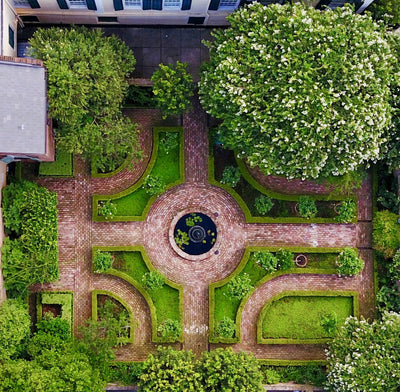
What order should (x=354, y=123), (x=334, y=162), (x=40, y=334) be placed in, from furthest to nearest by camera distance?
(x=40, y=334) → (x=334, y=162) → (x=354, y=123)

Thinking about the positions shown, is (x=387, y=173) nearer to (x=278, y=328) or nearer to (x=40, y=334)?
(x=278, y=328)

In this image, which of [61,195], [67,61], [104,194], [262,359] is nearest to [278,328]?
[262,359]

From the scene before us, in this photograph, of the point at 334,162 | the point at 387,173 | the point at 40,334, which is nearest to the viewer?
the point at 334,162

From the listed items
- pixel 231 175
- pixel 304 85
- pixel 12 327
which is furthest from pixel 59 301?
pixel 304 85

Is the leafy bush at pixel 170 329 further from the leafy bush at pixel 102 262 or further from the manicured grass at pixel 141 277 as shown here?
the leafy bush at pixel 102 262

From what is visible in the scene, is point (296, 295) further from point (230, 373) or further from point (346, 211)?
point (230, 373)

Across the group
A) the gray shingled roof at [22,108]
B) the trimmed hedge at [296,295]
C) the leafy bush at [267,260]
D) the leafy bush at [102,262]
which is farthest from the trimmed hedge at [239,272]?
the gray shingled roof at [22,108]
